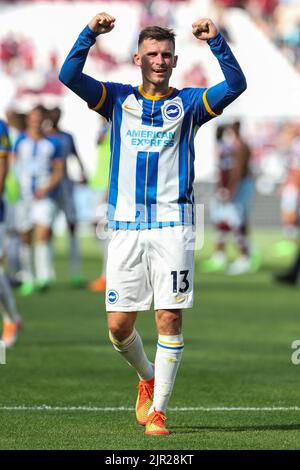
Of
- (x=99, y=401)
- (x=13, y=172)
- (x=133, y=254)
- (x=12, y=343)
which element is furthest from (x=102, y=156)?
(x=133, y=254)

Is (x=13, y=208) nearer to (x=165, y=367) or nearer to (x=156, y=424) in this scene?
(x=165, y=367)

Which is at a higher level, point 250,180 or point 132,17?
point 132,17

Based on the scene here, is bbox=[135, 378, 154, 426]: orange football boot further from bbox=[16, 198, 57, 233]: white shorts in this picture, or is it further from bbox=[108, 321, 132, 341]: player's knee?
bbox=[16, 198, 57, 233]: white shorts

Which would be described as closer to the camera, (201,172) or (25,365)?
(25,365)

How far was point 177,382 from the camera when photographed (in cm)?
917

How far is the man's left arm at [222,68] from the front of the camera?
21.9 ft

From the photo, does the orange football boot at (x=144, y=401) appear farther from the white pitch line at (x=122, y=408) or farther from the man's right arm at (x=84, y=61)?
the man's right arm at (x=84, y=61)

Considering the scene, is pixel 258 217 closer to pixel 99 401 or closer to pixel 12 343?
pixel 12 343

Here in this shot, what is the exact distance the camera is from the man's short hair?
6840mm

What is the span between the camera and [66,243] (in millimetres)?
29844

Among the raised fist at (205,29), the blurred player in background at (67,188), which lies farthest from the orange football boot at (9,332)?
the blurred player in background at (67,188)

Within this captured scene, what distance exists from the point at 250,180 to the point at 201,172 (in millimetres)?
14563

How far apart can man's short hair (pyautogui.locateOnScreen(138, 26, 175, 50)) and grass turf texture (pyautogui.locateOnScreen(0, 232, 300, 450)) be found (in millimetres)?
2282

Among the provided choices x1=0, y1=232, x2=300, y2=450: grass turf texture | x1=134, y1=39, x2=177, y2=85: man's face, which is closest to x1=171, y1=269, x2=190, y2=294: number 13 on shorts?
x1=0, y1=232, x2=300, y2=450: grass turf texture
